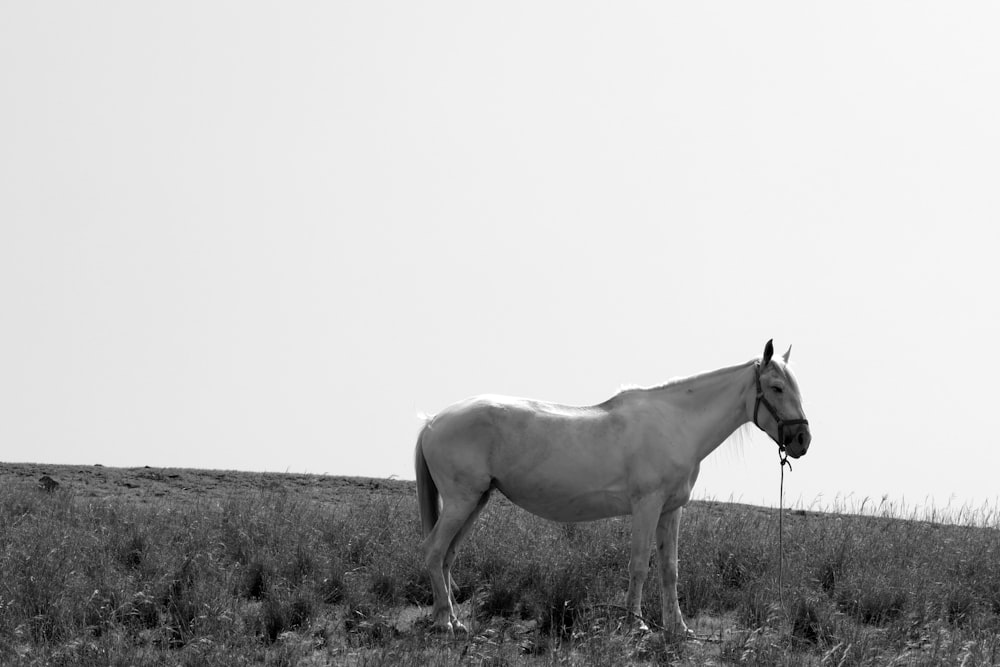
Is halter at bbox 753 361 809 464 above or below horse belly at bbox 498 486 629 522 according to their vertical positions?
above

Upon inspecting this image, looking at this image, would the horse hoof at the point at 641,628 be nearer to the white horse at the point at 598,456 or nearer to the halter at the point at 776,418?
the white horse at the point at 598,456

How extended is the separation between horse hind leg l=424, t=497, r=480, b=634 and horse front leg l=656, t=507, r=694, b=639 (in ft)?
5.42

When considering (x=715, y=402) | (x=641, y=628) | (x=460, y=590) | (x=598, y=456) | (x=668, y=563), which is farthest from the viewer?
(x=460, y=590)

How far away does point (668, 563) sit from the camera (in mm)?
9453

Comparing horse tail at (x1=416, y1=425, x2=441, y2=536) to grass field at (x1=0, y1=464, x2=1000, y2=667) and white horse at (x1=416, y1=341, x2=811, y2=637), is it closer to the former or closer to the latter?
white horse at (x1=416, y1=341, x2=811, y2=637)

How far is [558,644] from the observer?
29.1 ft

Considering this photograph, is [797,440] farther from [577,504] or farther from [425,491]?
[425,491]

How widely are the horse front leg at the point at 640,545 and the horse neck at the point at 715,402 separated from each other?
70cm

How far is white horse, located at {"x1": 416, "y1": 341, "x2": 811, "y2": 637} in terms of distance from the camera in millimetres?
9195

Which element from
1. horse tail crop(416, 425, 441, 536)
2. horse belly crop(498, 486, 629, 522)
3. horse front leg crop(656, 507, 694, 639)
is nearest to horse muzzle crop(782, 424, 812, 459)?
horse front leg crop(656, 507, 694, 639)

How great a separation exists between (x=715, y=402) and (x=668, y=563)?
1.44 metres

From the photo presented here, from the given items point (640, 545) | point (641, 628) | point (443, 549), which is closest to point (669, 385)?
point (640, 545)

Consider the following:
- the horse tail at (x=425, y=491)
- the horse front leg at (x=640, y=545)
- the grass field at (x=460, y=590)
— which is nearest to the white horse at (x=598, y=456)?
the horse front leg at (x=640, y=545)

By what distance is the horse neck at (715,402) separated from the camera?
31.2 feet
